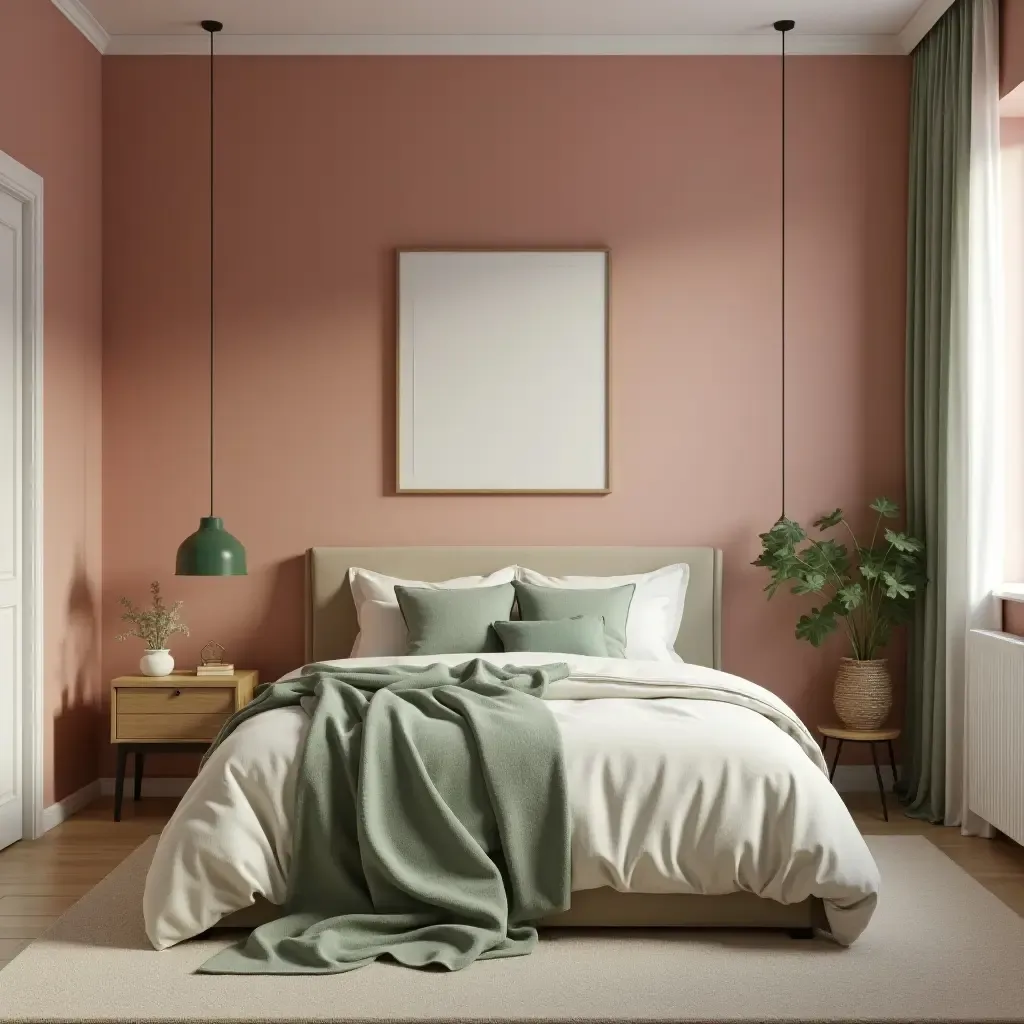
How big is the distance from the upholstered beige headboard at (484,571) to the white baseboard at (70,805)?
1.06 metres

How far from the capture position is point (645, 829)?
3.01 meters

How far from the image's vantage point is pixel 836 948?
3.01 m

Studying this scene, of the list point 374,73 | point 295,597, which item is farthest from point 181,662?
point 374,73

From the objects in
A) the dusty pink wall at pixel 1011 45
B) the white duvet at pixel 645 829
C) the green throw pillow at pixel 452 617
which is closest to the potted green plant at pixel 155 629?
the green throw pillow at pixel 452 617

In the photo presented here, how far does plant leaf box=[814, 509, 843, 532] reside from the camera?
4805mm

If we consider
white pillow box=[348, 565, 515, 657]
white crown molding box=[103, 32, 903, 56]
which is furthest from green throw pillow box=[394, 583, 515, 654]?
white crown molding box=[103, 32, 903, 56]

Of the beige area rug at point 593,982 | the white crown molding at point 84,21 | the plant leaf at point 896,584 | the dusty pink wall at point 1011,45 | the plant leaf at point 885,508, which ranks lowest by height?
the beige area rug at point 593,982

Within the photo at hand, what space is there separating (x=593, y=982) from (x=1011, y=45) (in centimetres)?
350

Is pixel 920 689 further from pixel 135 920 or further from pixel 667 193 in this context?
pixel 135 920

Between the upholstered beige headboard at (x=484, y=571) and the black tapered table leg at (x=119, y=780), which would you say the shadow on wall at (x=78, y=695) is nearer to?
the black tapered table leg at (x=119, y=780)

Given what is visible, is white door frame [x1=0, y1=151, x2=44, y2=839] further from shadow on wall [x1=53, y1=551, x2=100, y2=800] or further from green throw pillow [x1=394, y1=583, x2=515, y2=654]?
green throw pillow [x1=394, y1=583, x2=515, y2=654]

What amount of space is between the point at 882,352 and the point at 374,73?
2472mm

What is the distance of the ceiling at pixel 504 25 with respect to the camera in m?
4.63

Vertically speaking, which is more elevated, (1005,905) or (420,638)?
(420,638)
